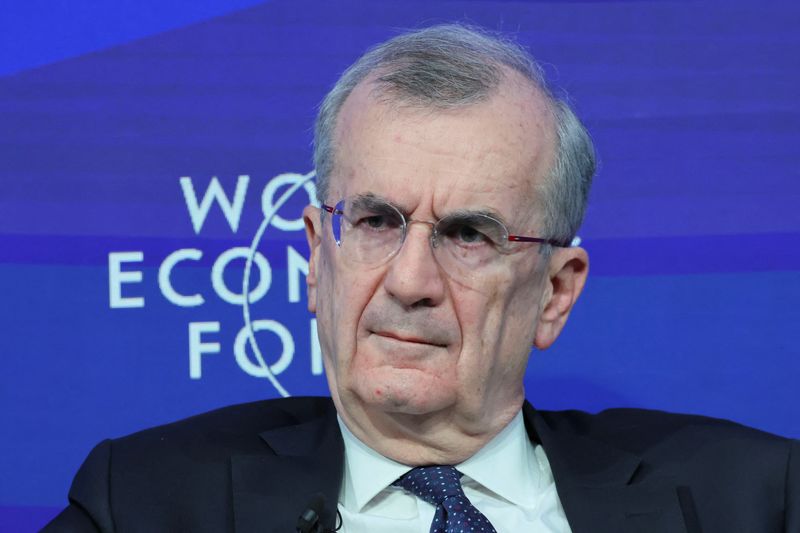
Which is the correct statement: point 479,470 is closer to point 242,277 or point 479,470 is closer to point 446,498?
point 446,498

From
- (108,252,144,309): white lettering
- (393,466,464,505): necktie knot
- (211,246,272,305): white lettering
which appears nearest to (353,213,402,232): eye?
(393,466,464,505): necktie knot

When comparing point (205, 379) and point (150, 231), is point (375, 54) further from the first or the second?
point (205, 379)

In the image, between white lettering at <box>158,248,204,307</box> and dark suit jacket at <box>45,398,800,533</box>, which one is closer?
dark suit jacket at <box>45,398,800,533</box>

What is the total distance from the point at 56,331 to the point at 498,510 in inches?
47.6

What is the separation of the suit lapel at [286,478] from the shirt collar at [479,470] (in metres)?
0.04

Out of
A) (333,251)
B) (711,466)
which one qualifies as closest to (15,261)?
(333,251)

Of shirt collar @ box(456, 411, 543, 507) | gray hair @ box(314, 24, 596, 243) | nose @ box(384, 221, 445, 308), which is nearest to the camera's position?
nose @ box(384, 221, 445, 308)

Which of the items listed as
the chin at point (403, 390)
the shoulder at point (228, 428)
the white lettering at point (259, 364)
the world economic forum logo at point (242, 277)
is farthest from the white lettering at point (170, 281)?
the chin at point (403, 390)

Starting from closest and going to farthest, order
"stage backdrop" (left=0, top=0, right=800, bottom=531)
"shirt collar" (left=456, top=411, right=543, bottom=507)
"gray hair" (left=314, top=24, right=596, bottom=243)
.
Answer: "gray hair" (left=314, top=24, right=596, bottom=243)
"shirt collar" (left=456, top=411, right=543, bottom=507)
"stage backdrop" (left=0, top=0, right=800, bottom=531)

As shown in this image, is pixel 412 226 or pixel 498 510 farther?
pixel 498 510

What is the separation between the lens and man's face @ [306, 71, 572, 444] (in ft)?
7.87

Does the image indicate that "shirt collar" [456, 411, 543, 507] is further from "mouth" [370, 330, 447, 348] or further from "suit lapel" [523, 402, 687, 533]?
"mouth" [370, 330, 447, 348]

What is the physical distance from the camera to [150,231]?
9.87 feet

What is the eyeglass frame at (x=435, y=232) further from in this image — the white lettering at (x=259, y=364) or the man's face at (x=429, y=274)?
the white lettering at (x=259, y=364)
